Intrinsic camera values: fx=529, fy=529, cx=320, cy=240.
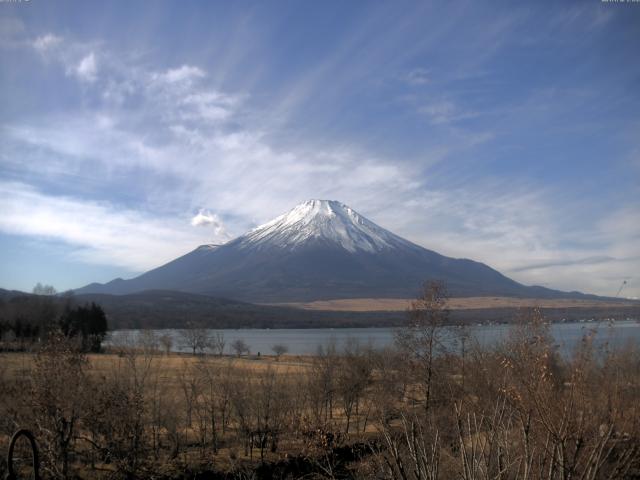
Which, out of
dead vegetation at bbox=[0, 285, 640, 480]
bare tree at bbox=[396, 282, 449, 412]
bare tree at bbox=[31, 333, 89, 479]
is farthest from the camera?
bare tree at bbox=[396, 282, 449, 412]

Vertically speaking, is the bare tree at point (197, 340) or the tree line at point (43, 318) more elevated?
the tree line at point (43, 318)

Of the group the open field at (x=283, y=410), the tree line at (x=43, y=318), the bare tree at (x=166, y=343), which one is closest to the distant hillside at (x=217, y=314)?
the tree line at (x=43, y=318)

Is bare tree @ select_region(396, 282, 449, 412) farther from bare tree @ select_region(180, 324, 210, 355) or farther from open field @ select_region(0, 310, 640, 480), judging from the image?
bare tree @ select_region(180, 324, 210, 355)

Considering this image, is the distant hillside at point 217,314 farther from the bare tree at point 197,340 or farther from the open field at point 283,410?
the open field at point 283,410

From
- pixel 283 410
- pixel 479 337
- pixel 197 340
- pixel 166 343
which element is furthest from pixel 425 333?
pixel 197 340

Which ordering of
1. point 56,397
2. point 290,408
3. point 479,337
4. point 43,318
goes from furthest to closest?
point 43,318
point 479,337
point 290,408
point 56,397

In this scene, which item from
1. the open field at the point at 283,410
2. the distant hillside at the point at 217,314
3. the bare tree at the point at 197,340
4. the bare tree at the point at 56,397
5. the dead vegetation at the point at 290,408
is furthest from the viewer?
the distant hillside at the point at 217,314

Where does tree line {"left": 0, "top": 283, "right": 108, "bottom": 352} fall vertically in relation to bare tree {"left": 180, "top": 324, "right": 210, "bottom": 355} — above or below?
above

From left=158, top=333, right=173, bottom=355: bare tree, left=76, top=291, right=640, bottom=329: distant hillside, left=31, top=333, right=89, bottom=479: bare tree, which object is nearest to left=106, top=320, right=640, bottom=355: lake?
left=158, top=333, right=173, bottom=355: bare tree

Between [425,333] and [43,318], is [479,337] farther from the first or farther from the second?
[43,318]

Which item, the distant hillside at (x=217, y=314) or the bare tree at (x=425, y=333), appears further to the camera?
the distant hillside at (x=217, y=314)

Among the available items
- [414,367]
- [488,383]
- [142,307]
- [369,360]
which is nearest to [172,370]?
[369,360]

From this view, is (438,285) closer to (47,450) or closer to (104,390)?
(104,390)

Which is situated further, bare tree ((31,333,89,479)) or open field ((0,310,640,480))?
bare tree ((31,333,89,479))
